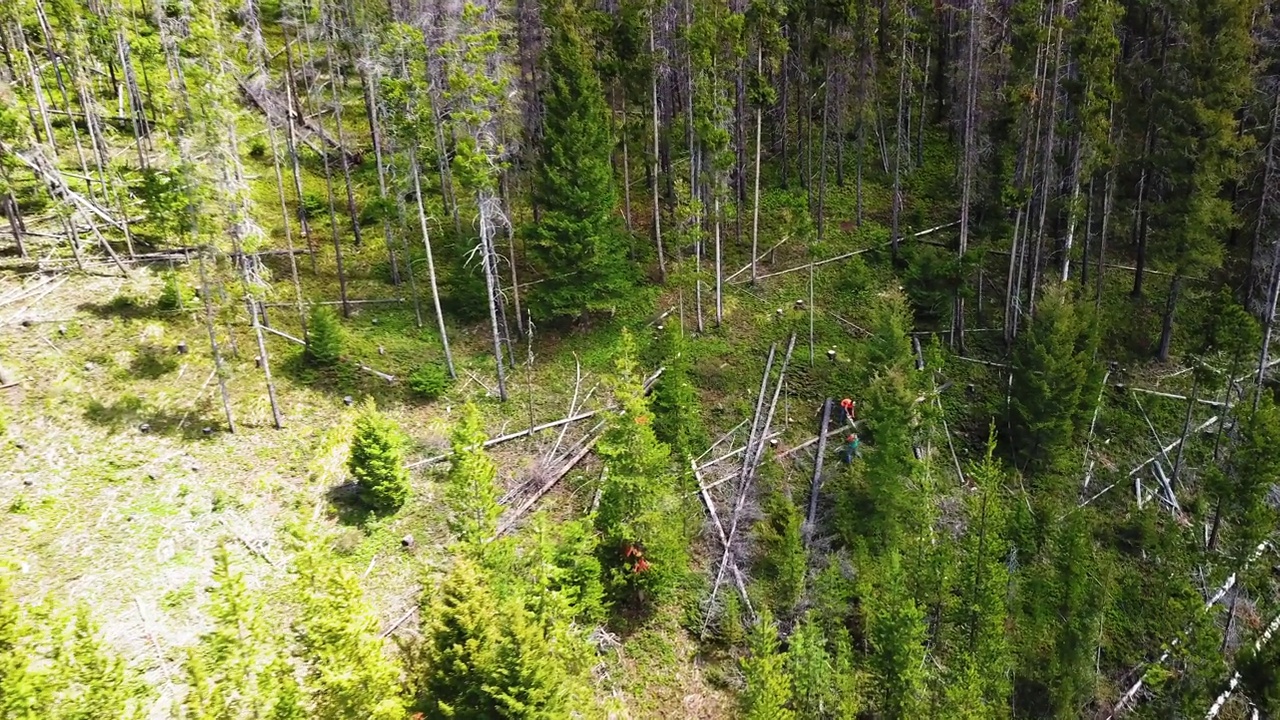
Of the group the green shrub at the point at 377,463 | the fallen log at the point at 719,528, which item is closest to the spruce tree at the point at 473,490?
the green shrub at the point at 377,463

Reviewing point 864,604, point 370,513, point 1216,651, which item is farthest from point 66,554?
point 1216,651

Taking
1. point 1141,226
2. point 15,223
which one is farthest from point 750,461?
point 15,223

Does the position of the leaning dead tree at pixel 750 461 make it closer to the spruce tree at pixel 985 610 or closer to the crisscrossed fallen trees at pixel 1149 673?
the spruce tree at pixel 985 610

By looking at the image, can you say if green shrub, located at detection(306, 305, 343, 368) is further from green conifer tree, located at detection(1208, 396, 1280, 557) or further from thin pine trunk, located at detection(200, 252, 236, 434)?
green conifer tree, located at detection(1208, 396, 1280, 557)

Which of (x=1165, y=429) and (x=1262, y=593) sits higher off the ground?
(x=1165, y=429)

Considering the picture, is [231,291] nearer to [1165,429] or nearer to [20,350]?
[20,350]

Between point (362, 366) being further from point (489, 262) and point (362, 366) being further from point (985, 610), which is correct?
point (985, 610)
